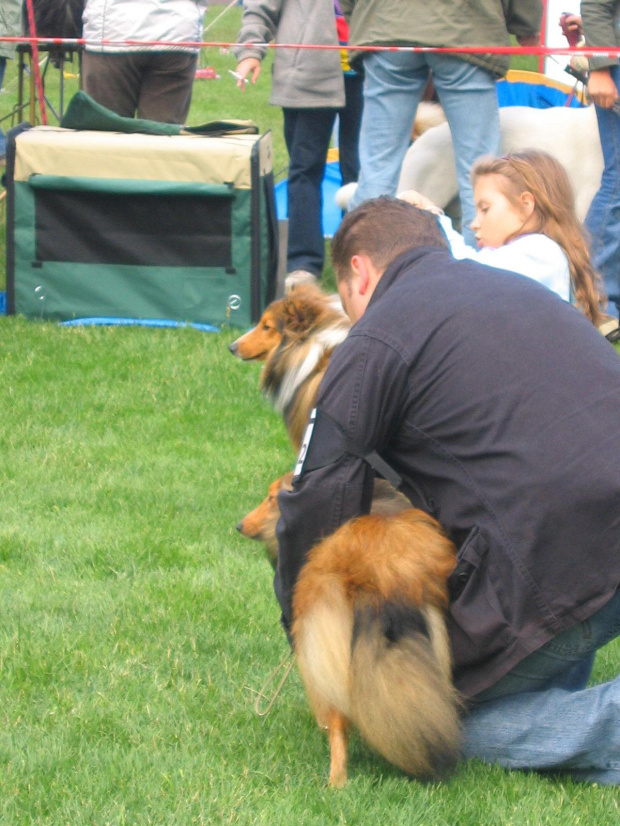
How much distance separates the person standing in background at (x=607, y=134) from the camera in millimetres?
5840

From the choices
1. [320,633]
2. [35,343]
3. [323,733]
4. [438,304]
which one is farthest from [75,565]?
[35,343]

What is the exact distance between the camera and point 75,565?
387 centimetres

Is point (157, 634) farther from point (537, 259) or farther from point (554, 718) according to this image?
point (537, 259)

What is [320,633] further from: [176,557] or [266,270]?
[266,270]

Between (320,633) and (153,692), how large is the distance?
0.71 metres

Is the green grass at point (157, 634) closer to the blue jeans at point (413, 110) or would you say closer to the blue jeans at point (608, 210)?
the blue jeans at point (413, 110)

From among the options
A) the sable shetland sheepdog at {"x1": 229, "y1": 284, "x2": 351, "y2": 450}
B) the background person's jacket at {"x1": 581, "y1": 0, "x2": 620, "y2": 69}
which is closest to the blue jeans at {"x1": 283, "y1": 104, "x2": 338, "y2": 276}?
the background person's jacket at {"x1": 581, "y1": 0, "x2": 620, "y2": 69}

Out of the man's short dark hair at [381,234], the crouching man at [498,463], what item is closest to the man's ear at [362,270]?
the man's short dark hair at [381,234]

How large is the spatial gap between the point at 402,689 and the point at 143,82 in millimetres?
5307

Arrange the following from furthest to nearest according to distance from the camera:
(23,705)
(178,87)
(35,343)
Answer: (178,87), (35,343), (23,705)

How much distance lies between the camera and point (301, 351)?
4.14m

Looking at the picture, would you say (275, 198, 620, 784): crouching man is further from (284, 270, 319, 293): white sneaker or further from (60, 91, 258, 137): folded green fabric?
(60, 91, 258, 137): folded green fabric

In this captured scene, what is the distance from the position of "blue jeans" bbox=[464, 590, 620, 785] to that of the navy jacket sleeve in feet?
1.78

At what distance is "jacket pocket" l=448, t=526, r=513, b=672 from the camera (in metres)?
2.53
